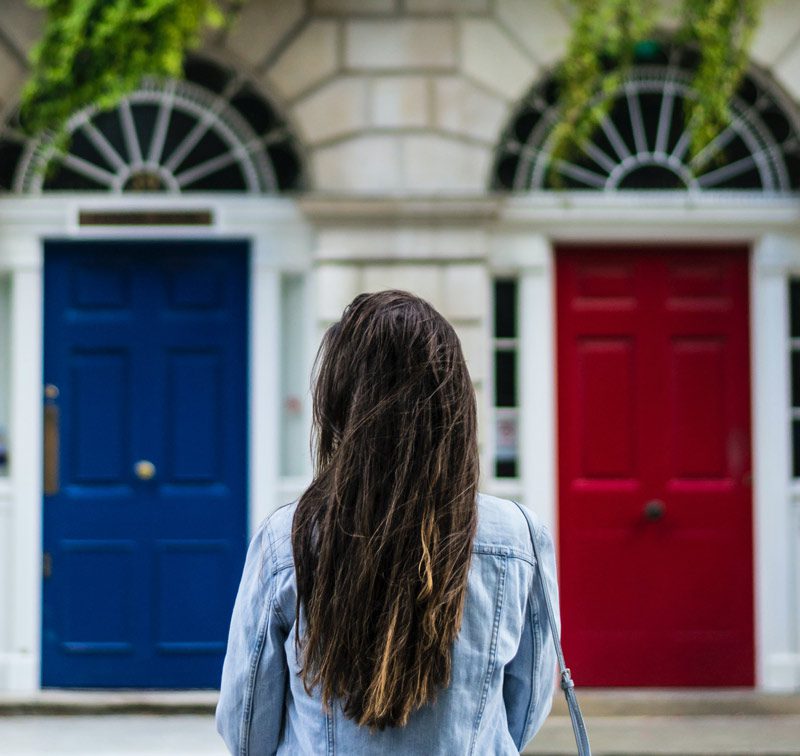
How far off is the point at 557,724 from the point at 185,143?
3.69 meters

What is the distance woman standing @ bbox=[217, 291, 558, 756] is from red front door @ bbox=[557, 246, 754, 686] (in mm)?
5080

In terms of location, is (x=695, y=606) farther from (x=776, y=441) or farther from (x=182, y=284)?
(x=182, y=284)

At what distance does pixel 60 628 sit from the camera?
6984 mm

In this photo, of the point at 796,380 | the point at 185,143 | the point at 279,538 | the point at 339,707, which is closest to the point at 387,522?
the point at 279,538

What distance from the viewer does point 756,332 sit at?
705cm

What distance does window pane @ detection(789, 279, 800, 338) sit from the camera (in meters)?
7.10

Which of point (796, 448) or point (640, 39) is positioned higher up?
point (640, 39)

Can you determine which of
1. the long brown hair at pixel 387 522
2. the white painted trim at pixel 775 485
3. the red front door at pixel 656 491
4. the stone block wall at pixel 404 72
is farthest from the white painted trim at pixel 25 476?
the long brown hair at pixel 387 522

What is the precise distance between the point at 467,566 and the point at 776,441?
5.36 metres

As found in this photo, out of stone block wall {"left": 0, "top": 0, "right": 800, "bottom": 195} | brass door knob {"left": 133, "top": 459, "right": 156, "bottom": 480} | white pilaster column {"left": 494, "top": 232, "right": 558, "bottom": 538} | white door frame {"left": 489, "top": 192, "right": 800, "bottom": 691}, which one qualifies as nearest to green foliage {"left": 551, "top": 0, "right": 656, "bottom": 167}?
stone block wall {"left": 0, "top": 0, "right": 800, "bottom": 195}

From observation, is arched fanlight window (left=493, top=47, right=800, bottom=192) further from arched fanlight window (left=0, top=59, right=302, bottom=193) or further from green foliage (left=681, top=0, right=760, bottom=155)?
arched fanlight window (left=0, top=59, right=302, bottom=193)

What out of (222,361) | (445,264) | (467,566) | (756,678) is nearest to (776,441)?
(756,678)

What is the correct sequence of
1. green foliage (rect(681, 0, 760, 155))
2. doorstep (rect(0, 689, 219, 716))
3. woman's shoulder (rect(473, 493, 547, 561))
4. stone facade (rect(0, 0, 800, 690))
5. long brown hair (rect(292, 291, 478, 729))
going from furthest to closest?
1. stone facade (rect(0, 0, 800, 690))
2. doorstep (rect(0, 689, 219, 716))
3. green foliage (rect(681, 0, 760, 155))
4. woman's shoulder (rect(473, 493, 547, 561))
5. long brown hair (rect(292, 291, 478, 729))

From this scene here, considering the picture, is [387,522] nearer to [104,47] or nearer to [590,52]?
[104,47]
